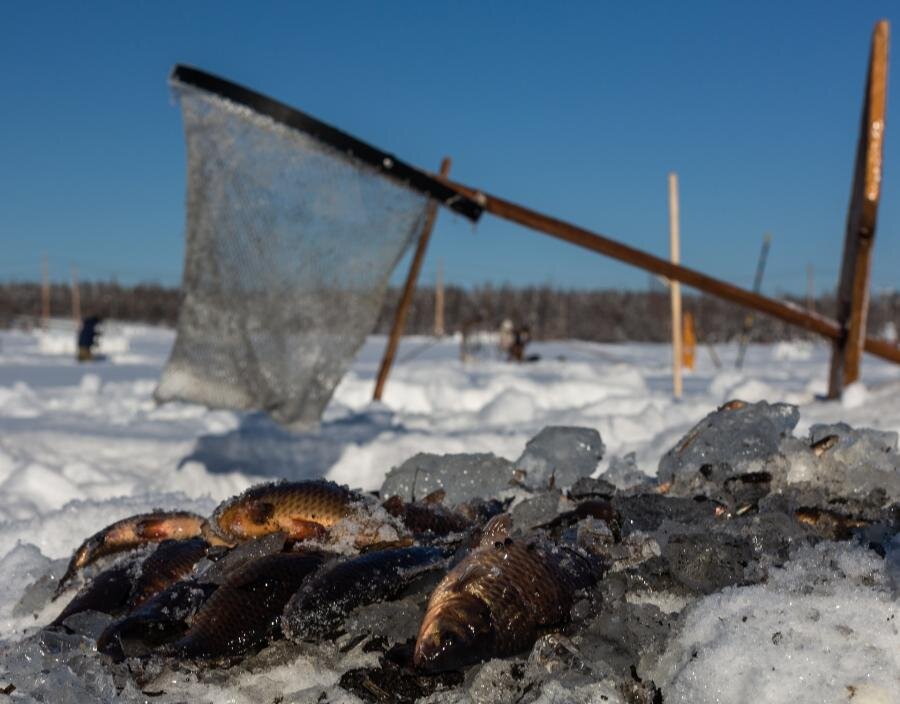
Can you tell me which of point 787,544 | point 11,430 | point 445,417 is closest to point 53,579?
point 787,544

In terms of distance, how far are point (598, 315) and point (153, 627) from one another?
159 ft

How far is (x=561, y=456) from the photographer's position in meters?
3.28

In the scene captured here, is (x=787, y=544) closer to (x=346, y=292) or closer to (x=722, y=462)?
(x=722, y=462)

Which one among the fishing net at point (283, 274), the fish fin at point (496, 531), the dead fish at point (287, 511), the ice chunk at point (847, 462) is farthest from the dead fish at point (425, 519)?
the fishing net at point (283, 274)

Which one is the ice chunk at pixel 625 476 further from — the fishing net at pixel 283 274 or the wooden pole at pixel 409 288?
the wooden pole at pixel 409 288

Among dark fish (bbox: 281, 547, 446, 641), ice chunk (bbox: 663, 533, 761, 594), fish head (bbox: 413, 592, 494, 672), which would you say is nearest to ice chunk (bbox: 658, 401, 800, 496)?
ice chunk (bbox: 663, 533, 761, 594)

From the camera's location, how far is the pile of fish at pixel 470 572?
167cm

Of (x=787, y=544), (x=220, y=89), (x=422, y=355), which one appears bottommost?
(x=422, y=355)

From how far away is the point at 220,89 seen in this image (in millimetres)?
4473

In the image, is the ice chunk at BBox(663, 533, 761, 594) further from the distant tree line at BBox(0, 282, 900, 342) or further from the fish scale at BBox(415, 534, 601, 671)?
the distant tree line at BBox(0, 282, 900, 342)

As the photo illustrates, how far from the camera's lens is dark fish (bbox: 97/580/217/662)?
1.84 meters

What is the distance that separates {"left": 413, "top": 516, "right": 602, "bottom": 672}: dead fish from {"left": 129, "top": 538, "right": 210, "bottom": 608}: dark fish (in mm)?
897

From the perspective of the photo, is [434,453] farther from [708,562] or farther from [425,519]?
[708,562]

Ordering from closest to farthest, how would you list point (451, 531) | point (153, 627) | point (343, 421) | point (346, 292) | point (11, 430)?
point (153, 627) → point (451, 531) → point (346, 292) → point (11, 430) → point (343, 421)
